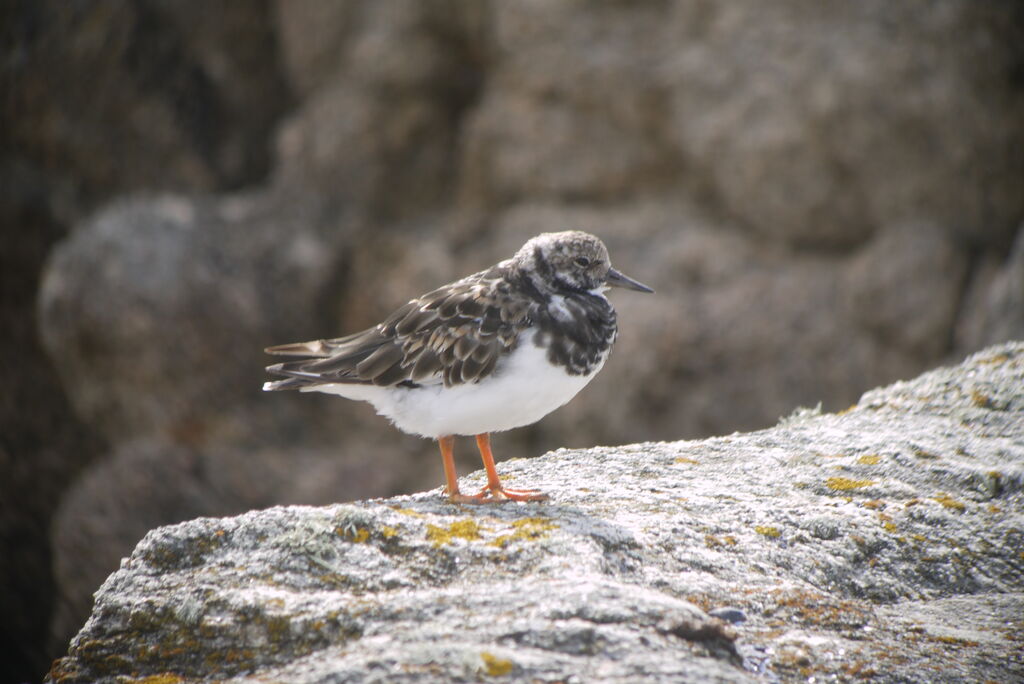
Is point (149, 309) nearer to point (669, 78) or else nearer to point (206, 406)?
point (206, 406)

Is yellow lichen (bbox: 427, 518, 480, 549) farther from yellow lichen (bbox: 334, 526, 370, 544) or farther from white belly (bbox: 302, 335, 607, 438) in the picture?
white belly (bbox: 302, 335, 607, 438)

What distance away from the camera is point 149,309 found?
9.52 metres

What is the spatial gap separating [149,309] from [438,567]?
7.08 metres

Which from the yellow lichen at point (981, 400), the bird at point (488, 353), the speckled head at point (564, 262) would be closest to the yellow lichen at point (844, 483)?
the bird at point (488, 353)

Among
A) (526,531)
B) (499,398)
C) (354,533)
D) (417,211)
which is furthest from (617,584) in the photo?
(417,211)

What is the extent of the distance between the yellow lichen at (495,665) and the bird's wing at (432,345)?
5.60 ft

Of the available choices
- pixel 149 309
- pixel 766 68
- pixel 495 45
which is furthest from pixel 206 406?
pixel 766 68

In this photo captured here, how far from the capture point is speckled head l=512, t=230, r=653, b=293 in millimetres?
4551

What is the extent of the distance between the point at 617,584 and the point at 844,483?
4.82 feet

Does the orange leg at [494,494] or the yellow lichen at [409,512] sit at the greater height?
the orange leg at [494,494]

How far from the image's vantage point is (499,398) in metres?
4.19

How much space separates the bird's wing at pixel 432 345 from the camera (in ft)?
14.0

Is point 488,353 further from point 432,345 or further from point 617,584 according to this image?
point 617,584

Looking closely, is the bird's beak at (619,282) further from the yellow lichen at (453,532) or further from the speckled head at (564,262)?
the yellow lichen at (453,532)
